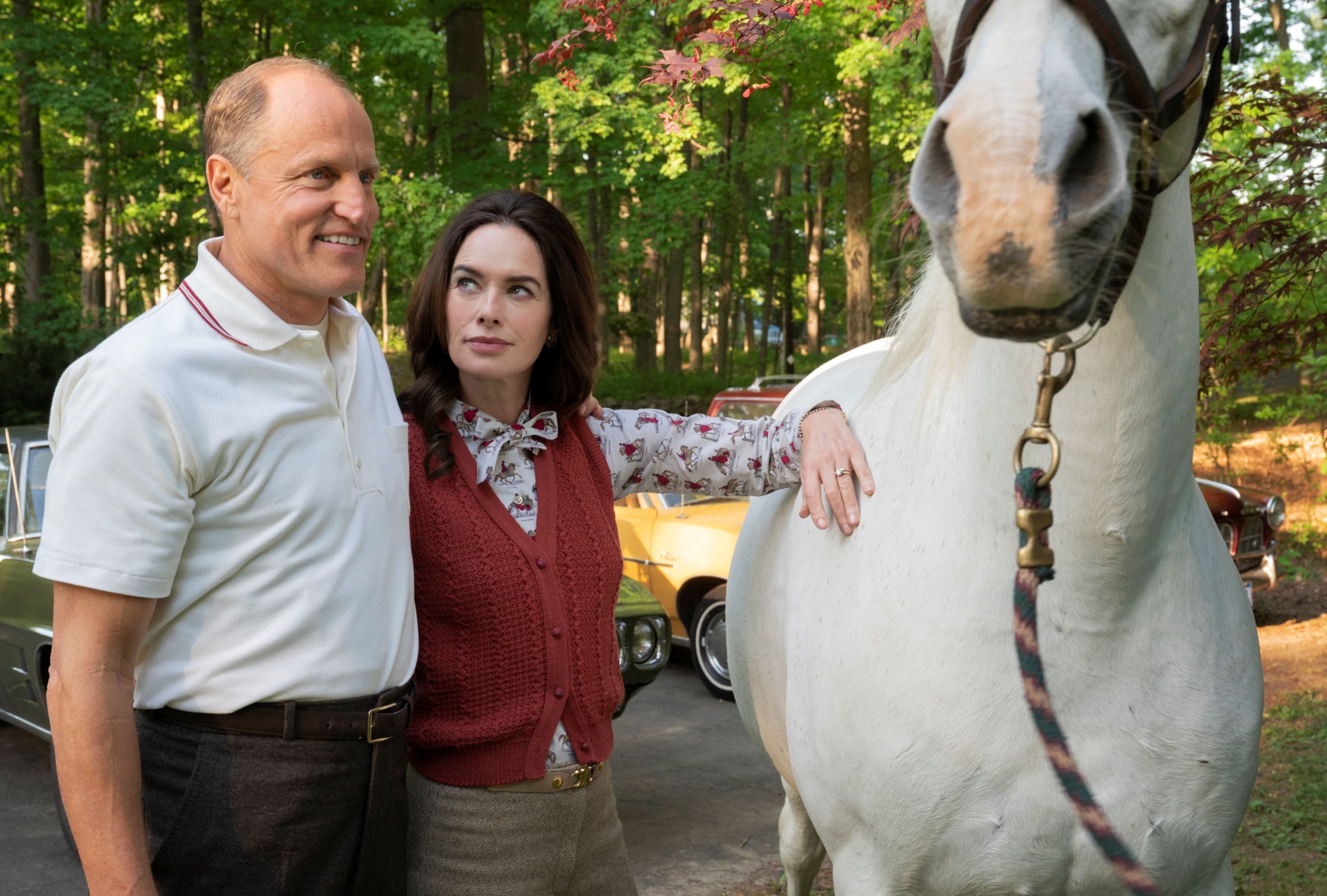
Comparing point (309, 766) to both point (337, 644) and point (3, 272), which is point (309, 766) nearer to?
point (337, 644)

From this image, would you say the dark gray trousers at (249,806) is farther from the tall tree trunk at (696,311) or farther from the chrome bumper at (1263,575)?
the tall tree trunk at (696,311)

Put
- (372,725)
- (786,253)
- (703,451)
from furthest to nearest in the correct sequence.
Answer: (786,253) → (703,451) → (372,725)

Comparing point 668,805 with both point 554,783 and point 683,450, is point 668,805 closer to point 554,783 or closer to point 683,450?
point 683,450

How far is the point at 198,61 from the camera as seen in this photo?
12.4 m

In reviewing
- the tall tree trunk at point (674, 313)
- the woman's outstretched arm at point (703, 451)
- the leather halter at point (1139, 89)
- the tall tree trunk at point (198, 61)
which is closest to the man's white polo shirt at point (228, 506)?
the woman's outstretched arm at point (703, 451)

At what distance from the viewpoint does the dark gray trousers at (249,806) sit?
5.39 ft

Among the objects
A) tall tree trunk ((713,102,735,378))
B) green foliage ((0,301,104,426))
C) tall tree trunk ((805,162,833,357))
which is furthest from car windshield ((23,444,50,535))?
tall tree trunk ((805,162,833,357))

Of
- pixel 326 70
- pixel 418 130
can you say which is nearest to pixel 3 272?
pixel 418 130

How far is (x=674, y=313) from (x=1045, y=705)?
72.0 ft

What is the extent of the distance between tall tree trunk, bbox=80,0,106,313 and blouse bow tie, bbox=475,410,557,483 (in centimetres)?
1080

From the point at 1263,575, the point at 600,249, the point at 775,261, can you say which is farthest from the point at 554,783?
the point at 775,261

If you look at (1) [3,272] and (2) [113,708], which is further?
(1) [3,272]

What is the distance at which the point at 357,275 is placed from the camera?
182cm

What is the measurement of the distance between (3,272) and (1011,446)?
14.4 meters
